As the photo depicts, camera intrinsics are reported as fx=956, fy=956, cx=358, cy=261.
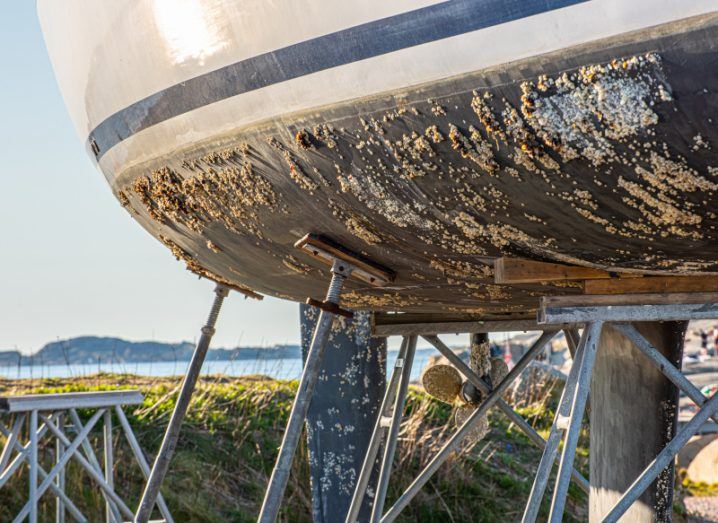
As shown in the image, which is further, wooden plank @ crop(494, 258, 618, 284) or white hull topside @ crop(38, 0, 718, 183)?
wooden plank @ crop(494, 258, 618, 284)

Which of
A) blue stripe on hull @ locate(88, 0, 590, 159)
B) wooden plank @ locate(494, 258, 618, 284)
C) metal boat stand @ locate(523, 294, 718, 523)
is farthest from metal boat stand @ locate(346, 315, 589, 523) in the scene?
blue stripe on hull @ locate(88, 0, 590, 159)

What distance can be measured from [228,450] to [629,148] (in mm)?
7723

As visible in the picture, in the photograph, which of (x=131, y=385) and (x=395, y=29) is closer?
(x=395, y=29)

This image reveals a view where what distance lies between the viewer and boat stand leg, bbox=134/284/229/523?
4.62 metres

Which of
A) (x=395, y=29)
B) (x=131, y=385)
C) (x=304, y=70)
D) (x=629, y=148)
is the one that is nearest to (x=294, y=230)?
(x=304, y=70)

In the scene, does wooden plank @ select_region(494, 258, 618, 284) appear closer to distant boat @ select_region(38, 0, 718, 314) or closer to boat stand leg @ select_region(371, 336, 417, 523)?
distant boat @ select_region(38, 0, 718, 314)

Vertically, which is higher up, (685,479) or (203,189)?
(203,189)

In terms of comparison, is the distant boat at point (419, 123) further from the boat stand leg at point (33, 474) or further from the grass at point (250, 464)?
the grass at point (250, 464)

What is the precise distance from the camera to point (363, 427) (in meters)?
7.45

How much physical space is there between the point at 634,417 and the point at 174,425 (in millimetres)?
2180

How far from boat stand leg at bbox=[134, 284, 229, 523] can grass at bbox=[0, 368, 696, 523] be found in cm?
344

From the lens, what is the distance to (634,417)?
14.3 ft

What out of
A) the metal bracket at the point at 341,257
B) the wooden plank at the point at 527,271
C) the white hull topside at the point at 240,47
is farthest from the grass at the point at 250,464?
the wooden plank at the point at 527,271

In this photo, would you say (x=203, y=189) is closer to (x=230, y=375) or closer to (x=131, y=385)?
(x=131, y=385)
